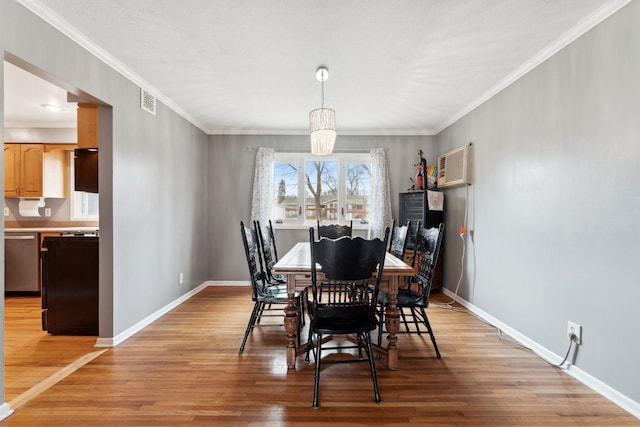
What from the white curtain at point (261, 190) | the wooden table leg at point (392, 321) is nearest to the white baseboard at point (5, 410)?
the wooden table leg at point (392, 321)

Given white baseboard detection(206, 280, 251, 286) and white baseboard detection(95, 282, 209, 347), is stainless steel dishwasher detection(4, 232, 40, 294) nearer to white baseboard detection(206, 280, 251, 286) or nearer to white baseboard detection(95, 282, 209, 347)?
white baseboard detection(95, 282, 209, 347)

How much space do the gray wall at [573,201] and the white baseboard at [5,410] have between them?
354 centimetres

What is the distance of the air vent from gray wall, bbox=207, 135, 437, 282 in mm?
1659

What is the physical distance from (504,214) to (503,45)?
4.96 ft

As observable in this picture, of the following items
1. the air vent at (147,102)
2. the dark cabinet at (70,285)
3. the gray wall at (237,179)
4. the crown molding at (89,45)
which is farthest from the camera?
the gray wall at (237,179)

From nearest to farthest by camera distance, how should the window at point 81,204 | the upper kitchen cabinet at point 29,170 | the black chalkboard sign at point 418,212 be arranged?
the black chalkboard sign at point 418,212 < the upper kitchen cabinet at point 29,170 < the window at point 81,204

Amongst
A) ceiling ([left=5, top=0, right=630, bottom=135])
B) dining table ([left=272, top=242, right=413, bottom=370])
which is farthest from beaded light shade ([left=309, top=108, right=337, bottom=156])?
dining table ([left=272, top=242, right=413, bottom=370])

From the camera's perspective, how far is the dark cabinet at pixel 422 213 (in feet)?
14.2

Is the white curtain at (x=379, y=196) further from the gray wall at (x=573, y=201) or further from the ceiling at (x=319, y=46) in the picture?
the gray wall at (x=573, y=201)

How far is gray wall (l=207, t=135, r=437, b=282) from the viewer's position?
16.7 ft

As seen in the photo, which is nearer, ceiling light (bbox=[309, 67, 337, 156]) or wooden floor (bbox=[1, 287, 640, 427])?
wooden floor (bbox=[1, 287, 640, 427])

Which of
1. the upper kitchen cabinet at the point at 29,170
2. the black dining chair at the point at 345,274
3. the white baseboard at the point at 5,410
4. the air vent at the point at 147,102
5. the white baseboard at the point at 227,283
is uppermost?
the air vent at the point at 147,102

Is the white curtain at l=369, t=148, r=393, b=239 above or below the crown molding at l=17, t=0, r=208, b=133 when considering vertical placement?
below

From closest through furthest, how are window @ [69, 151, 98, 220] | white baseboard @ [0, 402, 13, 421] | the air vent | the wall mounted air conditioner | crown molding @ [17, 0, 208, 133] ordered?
1. white baseboard @ [0, 402, 13, 421]
2. crown molding @ [17, 0, 208, 133]
3. the air vent
4. the wall mounted air conditioner
5. window @ [69, 151, 98, 220]
